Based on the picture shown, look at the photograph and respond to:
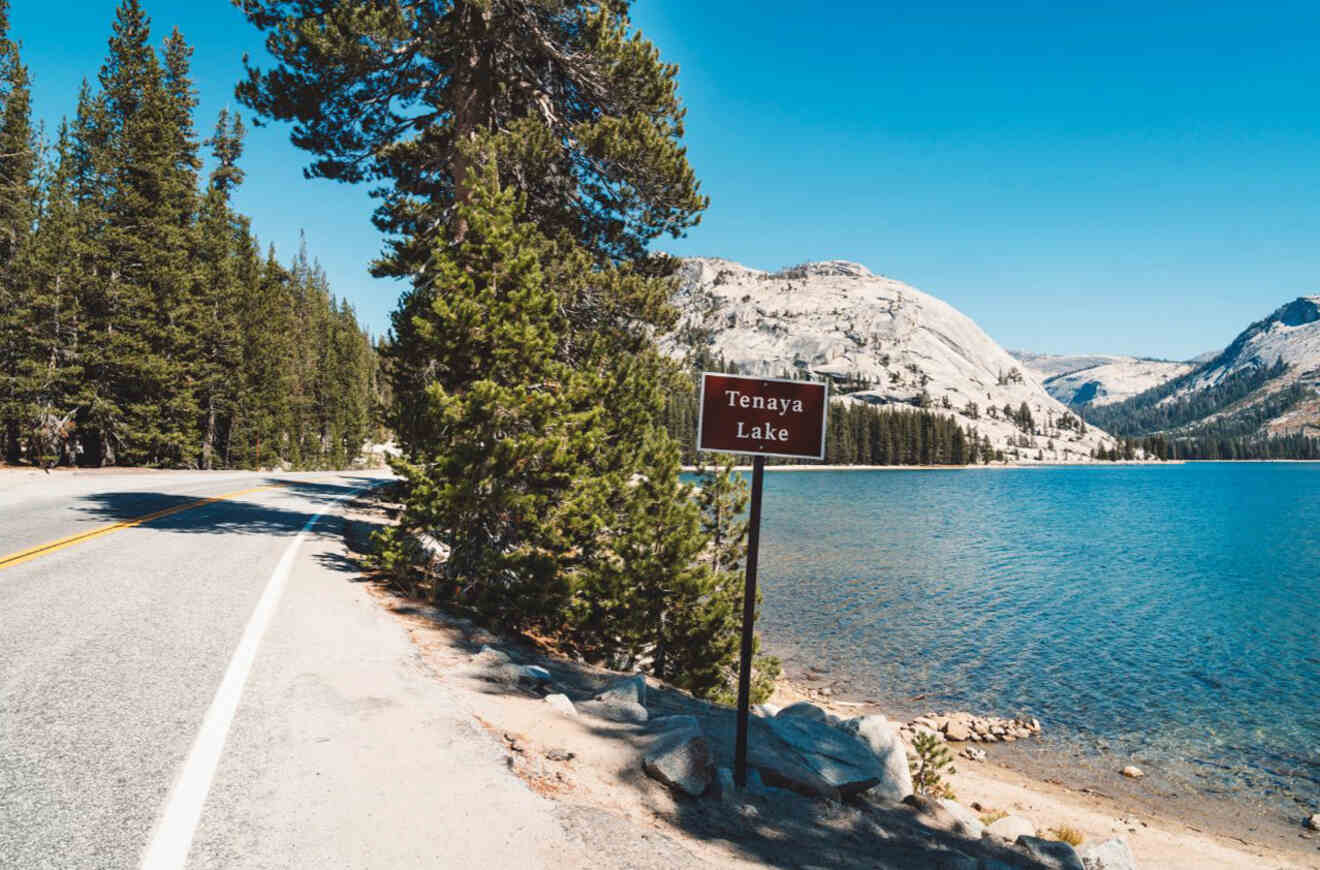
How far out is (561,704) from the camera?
7.01 metres

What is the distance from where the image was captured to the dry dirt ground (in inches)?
188

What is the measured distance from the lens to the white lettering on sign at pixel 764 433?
6582 millimetres

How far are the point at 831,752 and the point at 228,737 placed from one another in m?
6.12

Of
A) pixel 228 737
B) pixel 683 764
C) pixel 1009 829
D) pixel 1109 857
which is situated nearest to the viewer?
pixel 228 737

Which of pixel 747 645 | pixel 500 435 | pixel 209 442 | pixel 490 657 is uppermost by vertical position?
pixel 500 435

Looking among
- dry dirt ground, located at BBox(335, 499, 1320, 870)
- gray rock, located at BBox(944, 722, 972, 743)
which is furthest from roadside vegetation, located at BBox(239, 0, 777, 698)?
gray rock, located at BBox(944, 722, 972, 743)

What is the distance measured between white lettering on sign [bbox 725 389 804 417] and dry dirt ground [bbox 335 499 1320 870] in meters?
3.34

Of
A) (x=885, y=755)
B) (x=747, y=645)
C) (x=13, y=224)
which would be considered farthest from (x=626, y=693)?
(x=13, y=224)

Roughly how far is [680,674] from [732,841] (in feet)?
29.7

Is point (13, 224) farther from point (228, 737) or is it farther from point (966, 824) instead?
point (966, 824)

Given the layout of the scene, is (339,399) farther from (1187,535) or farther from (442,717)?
(1187,535)

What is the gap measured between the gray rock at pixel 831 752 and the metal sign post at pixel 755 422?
4.54 ft

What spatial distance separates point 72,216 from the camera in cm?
3278

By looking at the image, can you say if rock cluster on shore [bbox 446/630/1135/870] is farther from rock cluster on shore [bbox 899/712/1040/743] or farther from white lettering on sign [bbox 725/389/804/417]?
rock cluster on shore [bbox 899/712/1040/743]
